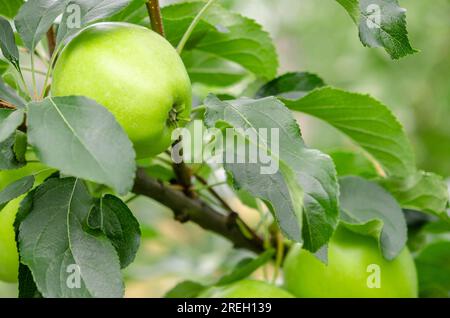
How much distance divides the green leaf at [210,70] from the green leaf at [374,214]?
0.68ft

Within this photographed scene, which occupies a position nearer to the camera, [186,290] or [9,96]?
[9,96]

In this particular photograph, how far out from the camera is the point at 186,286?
70 centimetres

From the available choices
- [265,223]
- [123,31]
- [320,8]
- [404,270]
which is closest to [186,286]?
[265,223]

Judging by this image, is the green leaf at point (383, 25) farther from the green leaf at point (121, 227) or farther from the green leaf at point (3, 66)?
the green leaf at point (3, 66)

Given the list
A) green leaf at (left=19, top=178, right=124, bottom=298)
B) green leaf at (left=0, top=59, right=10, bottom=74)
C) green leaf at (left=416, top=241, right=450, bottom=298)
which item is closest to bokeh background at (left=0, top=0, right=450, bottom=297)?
green leaf at (left=416, top=241, right=450, bottom=298)

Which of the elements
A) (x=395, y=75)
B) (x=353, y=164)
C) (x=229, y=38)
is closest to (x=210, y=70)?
(x=229, y=38)

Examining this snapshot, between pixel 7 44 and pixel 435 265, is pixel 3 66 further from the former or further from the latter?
pixel 435 265

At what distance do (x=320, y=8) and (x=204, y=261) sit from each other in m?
1.49

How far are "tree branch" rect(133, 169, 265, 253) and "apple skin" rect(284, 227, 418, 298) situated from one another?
3.2 inches

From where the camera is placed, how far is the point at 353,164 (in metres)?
0.73

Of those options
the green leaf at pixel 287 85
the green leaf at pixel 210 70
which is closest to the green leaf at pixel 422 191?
the green leaf at pixel 287 85

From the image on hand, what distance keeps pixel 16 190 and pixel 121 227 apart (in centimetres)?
8

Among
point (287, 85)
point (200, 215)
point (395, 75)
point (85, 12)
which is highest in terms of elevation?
point (85, 12)
